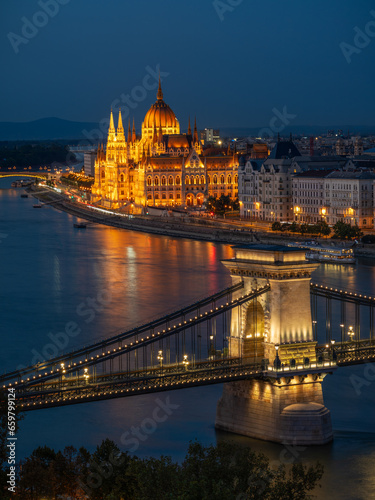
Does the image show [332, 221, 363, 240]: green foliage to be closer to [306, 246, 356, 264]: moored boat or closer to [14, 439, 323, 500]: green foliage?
[306, 246, 356, 264]: moored boat

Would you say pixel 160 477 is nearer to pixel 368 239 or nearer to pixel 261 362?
pixel 261 362

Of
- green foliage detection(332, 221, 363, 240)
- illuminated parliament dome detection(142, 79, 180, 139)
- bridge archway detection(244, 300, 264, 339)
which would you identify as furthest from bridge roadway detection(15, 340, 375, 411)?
illuminated parliament dome detection(142, 79, 180, 139)

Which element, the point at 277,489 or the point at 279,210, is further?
the point at 279,210

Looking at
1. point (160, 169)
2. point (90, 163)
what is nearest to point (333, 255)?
point (160, 169)

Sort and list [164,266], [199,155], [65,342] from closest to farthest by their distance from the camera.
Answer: [65,342]
[164,266]
[199,155]

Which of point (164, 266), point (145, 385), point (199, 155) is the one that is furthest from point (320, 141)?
point (145, 385)

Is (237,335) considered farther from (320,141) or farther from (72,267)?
(320,141)

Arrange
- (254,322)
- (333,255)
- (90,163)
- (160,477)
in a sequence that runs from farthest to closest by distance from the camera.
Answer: (90,163)
(333,255)
(254,322)
(160,477)
